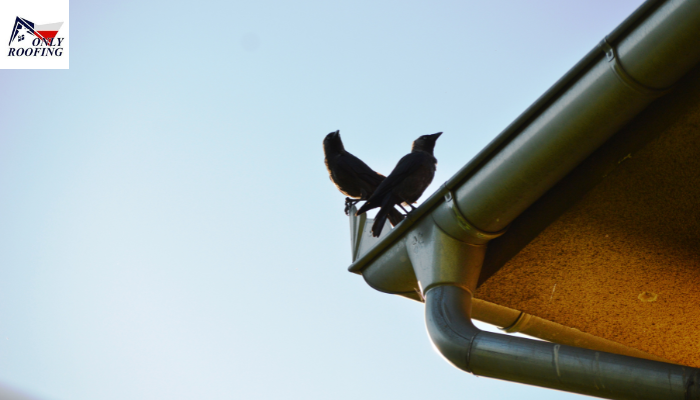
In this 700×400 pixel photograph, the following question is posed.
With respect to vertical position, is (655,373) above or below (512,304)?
below

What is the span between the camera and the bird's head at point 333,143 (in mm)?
6180

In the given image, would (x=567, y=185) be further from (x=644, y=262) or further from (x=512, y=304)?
(x=512, y=304)

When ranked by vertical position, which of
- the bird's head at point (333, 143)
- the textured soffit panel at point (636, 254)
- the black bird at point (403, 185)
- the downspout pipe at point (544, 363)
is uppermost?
the bird's head at point (333, 143)

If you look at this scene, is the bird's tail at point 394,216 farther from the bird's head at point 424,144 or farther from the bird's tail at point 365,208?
the bird's head at point 424,144

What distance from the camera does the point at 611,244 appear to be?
8.97 ft

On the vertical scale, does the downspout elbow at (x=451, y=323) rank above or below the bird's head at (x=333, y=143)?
below

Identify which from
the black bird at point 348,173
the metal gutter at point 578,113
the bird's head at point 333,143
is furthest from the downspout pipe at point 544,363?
the bird's head at point 333,143

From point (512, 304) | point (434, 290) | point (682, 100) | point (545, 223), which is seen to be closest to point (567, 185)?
point (545, 223)

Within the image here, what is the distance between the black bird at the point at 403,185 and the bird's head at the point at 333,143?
5.19 feet

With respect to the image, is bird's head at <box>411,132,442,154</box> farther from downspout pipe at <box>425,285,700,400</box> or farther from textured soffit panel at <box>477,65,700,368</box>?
downspout pipe at <box>425,285,700,400</box>

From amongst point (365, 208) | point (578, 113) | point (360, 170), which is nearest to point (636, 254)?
point (578, 113)

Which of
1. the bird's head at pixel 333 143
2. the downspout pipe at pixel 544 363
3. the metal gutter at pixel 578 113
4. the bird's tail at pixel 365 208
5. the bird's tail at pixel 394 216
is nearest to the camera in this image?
the downspout pipe at pixel 544 363

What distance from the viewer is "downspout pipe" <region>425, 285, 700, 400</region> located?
6.01ft

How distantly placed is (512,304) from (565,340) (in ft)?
1.54
